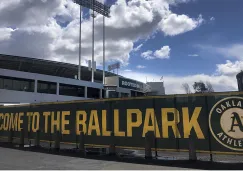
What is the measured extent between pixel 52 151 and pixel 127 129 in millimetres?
3941

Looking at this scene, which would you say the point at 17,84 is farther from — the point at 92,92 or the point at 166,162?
the point at 166,162

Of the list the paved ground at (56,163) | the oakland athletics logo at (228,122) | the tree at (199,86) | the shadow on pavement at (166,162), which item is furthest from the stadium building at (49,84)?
the tree at (199,86)

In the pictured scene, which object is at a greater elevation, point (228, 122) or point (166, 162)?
point (228, 122)

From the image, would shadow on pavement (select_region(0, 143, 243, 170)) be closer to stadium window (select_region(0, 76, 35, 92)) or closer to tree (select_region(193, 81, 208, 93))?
stadium window (select_region(0, 76, 35, 92))

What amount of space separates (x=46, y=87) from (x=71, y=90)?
6766 mm

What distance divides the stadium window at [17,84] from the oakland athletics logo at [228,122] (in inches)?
1667

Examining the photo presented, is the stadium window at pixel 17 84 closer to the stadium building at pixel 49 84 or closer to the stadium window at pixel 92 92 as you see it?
the stadium building at pixel 49 84

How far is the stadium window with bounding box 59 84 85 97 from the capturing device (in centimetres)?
5514

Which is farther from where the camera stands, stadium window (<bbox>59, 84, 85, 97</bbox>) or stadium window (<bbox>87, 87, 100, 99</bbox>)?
stadium window (<bbox>87, 87, 100, 99</bbox>)

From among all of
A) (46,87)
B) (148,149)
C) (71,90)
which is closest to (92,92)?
(71,90)

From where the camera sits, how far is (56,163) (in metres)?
9.62

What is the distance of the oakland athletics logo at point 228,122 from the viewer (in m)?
9.13

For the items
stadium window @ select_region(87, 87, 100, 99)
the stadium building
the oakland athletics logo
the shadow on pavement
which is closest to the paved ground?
Result: the shadow on pavement

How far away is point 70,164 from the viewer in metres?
9.40
